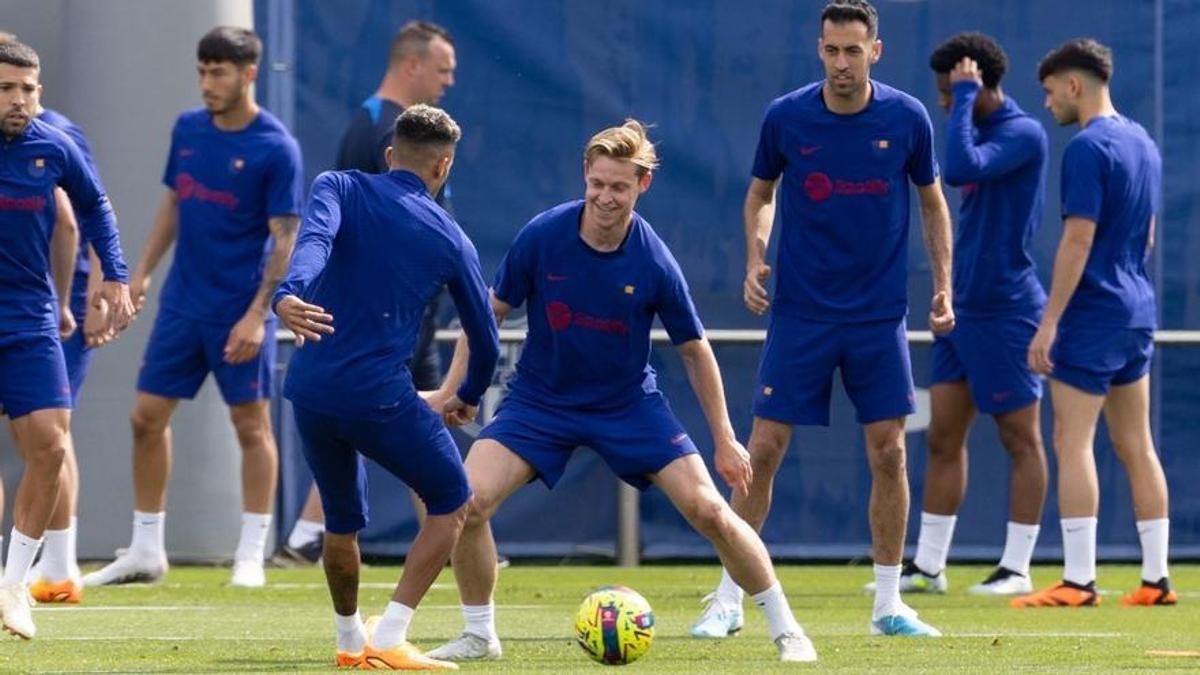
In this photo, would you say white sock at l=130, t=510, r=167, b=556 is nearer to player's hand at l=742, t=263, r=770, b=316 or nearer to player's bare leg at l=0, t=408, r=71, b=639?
player's bare leg at l=0, t=408, r=71, b=639

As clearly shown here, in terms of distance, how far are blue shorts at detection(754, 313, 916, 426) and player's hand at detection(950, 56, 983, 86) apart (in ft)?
7.92

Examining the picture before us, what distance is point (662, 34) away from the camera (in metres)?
13.5

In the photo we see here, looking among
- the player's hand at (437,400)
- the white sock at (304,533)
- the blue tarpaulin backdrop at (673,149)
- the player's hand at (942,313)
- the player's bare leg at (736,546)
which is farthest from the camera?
the blue tarpaulin backdrop at (673,149)

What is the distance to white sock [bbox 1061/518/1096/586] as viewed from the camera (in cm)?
1093

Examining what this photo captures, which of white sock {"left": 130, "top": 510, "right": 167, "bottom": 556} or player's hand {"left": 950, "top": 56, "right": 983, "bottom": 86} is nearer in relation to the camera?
player's hand {"left": 950, "top": 56, "right": 983, "bottom": 86}

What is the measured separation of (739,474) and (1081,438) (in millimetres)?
3371

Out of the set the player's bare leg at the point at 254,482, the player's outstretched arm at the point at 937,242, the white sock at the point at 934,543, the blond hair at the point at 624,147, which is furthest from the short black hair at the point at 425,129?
the white sock at the point at 934,543

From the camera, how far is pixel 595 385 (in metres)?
8.51

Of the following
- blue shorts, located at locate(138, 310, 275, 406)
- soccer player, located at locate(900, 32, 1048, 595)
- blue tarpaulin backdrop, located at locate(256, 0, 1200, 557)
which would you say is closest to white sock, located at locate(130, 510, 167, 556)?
blue shorts, located at locate(138, 310, 275, 406)

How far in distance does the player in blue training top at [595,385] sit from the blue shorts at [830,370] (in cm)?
106

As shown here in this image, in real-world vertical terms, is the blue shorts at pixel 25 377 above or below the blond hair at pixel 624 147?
below

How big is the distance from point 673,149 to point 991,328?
95.4 inches

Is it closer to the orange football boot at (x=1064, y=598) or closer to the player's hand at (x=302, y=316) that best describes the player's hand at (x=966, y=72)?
the orange football boot at (x=1064, y=598)

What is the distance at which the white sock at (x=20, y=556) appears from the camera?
9.16 metres
